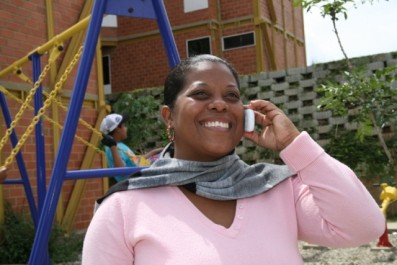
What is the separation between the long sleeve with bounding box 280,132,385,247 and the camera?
4.60 feet

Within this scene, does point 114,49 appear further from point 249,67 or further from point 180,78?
point 180,78

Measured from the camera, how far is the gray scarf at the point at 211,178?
1431mm

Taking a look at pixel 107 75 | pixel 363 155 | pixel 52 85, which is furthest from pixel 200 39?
pixel 52 85

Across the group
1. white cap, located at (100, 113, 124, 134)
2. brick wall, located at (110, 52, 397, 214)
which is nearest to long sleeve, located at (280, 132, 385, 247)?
white cap, located at (100, 113, 124, 134)

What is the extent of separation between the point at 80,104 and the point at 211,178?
42.6 inches

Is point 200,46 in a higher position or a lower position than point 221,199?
higher

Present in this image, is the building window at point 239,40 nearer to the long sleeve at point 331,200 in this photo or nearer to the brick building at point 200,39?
the brick building at point 200,39

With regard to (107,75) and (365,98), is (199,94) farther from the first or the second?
(107,75)

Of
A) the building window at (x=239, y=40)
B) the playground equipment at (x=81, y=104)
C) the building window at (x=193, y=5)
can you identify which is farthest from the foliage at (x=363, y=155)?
the building window at (x=193, y=5)

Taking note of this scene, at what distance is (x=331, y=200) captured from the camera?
1.40 meters

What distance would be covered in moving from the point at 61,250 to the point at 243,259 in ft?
14.3

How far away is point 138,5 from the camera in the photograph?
2.68 meters

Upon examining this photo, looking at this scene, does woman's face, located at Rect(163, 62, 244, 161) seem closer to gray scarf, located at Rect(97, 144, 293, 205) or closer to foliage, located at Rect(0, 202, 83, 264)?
gray scarf, located at Rect(97, 144, 293, 205)

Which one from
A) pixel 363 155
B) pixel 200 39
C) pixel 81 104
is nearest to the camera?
pixel 81 104
